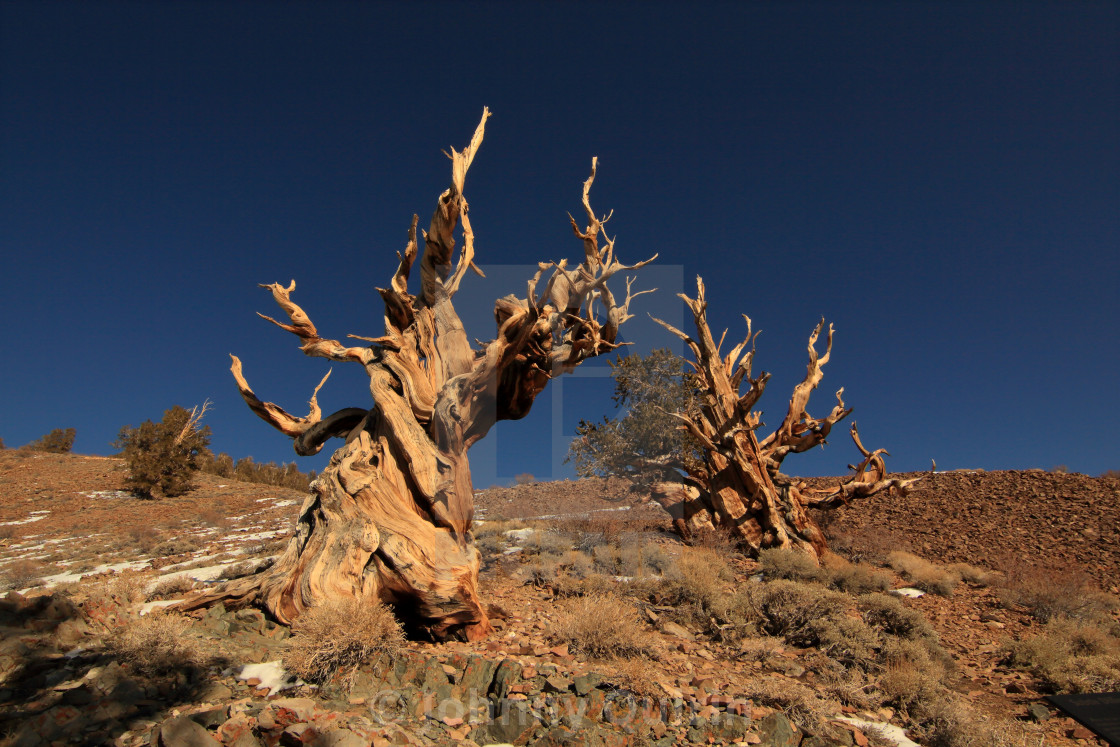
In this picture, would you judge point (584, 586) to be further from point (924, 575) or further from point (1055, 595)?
point (1055, 595)

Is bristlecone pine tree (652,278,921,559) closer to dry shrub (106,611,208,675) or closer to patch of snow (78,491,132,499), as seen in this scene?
dry shrub (106,611,208,675)

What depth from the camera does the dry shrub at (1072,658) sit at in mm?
5023

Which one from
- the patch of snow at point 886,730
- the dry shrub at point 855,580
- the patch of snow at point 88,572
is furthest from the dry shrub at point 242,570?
the dry shrub at point 855,580

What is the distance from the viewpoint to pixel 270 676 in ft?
13.4

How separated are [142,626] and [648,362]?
13985 millimetres

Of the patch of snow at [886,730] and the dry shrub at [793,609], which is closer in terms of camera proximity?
the patch of snow at [886,730]

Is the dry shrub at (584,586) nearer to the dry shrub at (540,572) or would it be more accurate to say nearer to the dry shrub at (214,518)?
the dry shrub at (540,572)

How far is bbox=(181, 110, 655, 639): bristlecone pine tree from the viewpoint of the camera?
5.30 metres

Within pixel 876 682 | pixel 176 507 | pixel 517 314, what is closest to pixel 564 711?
pixel 876 682

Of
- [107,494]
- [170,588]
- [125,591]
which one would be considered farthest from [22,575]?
[107,494]

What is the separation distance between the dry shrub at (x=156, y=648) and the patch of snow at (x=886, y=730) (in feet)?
16.6

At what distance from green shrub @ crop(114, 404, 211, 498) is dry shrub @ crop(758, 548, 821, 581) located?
55.0 feet

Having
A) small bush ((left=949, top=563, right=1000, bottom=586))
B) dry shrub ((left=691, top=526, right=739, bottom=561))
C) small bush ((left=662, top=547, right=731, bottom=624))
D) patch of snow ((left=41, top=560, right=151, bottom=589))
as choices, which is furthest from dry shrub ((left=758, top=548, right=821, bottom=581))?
patch of snow ((left=41, top=560, right=151, bottom=589))

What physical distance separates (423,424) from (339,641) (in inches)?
113
